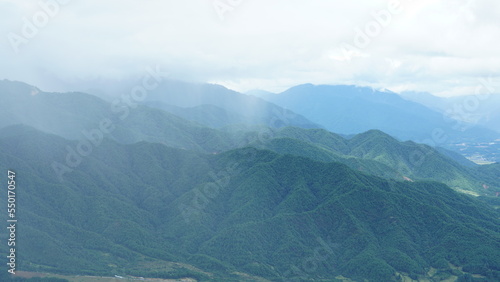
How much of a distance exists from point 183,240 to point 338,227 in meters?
66.7

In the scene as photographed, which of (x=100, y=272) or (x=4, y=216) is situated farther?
(x=4, y=216)

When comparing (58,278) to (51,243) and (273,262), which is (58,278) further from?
(273,262)

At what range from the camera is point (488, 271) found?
16438 centimetres

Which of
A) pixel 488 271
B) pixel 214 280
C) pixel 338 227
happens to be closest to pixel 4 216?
pixel 214 280

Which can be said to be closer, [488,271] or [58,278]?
[58,278]

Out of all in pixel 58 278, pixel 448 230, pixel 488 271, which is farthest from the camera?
pixel 448 230

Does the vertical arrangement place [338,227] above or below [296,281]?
above

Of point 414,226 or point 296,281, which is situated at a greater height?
point 414,226

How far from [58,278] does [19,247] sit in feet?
77.3

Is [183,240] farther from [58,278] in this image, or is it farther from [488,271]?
[488,271]

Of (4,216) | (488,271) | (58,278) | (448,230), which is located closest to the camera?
(58,278)

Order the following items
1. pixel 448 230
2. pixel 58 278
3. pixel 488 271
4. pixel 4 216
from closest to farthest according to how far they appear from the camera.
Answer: pixel 58 278 < pixel 488 271 < pixel 4 216 < pixel 448 230

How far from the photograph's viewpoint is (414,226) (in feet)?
639

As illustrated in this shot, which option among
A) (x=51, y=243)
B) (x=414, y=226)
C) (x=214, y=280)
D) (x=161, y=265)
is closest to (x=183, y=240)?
(x=161, y=265)
